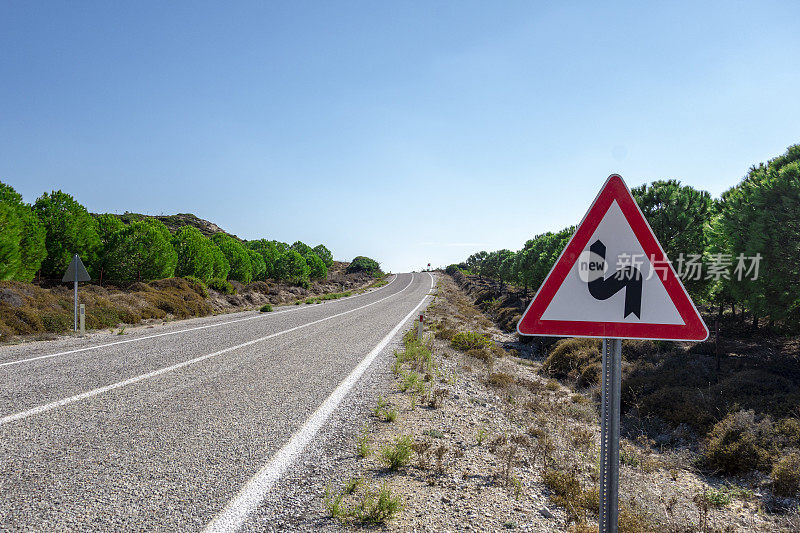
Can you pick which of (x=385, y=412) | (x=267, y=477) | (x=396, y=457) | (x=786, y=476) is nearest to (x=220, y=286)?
(x=385, y=412)

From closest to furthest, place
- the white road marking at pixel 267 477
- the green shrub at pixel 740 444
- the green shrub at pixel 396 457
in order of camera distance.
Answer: the white road marking at pixel 267 477 → the green shrub at pixel 396 457 → the green shrub at pixel 740 444

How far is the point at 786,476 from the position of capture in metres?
6.49

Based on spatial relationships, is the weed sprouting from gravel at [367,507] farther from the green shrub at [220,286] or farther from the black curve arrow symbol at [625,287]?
the green shrub at [220,286]

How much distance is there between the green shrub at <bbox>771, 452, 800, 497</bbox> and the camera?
251 inches

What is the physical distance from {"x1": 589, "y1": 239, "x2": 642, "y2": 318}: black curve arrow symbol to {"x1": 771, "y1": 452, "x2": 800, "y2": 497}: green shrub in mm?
7383

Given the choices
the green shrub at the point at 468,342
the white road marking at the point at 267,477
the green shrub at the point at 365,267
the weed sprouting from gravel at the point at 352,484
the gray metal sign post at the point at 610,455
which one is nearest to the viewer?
the gray metal sign post at the point at 610,455

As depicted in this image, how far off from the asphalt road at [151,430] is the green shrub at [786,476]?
7.44 m

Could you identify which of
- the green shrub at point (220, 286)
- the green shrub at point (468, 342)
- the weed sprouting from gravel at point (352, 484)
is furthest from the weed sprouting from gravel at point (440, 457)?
the green shrub at point (220, 286)

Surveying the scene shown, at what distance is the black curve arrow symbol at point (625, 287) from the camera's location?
7.24ft

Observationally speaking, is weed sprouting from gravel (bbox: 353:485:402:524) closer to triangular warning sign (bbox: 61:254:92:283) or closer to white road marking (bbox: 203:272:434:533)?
white road marking (bbox: 203:272:434:533)

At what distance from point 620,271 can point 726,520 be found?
19.6ft

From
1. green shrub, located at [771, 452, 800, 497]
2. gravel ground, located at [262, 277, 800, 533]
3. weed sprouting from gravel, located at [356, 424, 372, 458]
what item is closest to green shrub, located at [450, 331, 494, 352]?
gravel ground, located at [262, 277, 800, 533]

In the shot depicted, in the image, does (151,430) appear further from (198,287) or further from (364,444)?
(198,287)

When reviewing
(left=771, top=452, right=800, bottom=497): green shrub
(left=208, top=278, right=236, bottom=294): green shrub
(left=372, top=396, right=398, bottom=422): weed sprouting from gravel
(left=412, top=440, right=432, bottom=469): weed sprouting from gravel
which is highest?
(left=208, top=278, right=236, bottom=294): green shrub
